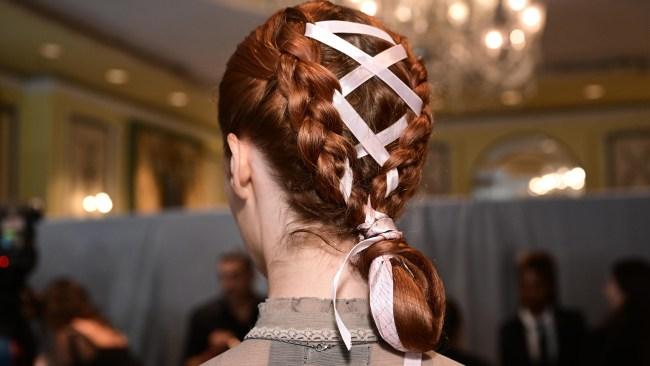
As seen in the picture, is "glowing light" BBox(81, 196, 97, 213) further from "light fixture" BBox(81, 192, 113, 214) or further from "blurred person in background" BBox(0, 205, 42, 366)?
"blurred person in background" BBox(0, 205, 42, 366)

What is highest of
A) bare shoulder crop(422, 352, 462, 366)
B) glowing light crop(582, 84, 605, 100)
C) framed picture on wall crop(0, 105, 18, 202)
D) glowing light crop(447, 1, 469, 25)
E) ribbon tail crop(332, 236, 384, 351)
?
glowing light crop(582, 84, 605, 100)

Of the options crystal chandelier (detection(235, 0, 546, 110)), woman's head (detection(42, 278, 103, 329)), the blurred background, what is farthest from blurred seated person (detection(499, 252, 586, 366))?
woman's head (detection(42, 278, 103, 329))

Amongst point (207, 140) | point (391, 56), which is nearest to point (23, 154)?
point (207, 140)

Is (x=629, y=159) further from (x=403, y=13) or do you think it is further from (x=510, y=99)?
(x=403, y=13)

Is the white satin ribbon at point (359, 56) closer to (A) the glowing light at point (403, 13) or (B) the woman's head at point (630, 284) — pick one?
(B) the woman's head at point (630, 284)

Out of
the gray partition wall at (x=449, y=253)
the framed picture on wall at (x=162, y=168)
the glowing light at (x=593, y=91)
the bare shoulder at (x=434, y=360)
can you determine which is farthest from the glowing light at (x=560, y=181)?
the bare shoulder at (x=434, y=360)

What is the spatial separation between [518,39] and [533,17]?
6.6 inches

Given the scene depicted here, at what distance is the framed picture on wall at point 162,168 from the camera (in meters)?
8.38

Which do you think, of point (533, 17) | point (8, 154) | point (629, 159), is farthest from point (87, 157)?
point (629, 159)

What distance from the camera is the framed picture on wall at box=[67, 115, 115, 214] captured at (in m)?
7.43

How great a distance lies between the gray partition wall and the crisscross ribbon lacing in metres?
2.89

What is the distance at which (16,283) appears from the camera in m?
2.51

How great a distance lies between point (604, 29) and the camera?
6.32 m

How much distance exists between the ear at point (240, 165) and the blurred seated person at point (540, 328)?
2783 millimetres
